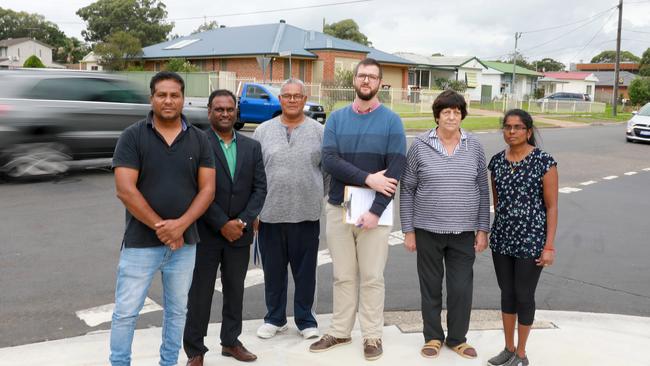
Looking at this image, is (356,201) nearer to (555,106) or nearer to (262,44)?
(262,44)

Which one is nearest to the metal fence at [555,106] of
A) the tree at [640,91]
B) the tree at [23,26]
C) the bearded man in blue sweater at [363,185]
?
the tree at [640,91]

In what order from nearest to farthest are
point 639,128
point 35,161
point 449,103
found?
1. point 449,103
2. point 35,161
3. point 639,128

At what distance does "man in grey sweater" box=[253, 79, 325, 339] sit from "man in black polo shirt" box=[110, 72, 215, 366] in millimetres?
860

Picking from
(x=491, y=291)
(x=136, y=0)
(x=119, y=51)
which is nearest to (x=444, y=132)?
(x=491, y=291)

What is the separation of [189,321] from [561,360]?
2.44 m

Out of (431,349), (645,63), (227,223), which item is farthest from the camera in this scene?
(645,63)

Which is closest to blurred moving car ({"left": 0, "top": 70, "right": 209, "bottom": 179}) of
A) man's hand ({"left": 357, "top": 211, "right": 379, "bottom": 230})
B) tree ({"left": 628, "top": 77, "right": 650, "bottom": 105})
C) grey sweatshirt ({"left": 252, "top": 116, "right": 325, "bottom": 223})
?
grey sweatshirt ({"left": 252, "top": 116, "right": 325, "bottom": 223})

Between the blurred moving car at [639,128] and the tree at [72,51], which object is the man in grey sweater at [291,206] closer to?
the blurred moving car at [639,128]

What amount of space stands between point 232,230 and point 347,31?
72232 millimetres

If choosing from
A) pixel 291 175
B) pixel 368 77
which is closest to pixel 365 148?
pixel 368 77

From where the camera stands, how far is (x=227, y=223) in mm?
3719

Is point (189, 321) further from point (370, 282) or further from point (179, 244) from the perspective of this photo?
point (370, 282)

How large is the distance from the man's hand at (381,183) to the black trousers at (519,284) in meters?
0.81

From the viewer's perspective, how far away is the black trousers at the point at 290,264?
14.1ft
